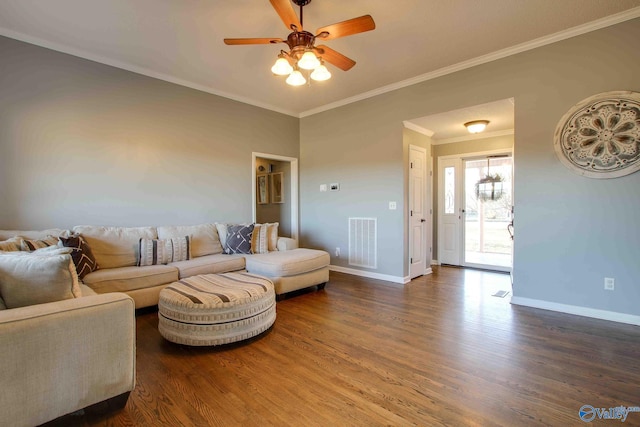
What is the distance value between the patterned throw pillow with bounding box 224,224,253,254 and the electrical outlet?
394cm

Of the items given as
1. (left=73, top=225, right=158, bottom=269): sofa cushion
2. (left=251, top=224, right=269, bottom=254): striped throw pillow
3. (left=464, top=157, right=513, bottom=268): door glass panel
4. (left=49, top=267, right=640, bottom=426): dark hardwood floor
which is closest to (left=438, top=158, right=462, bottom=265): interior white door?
(left=464, top=157, right=513, bottom=268): door glass panel

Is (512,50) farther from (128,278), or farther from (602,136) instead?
(128,278)

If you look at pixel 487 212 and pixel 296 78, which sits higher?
pixel 296 78

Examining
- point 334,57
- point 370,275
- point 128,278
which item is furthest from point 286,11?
point 370,275

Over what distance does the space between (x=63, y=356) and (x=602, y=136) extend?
14.6 feet

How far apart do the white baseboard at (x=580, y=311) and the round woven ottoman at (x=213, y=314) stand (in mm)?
2846

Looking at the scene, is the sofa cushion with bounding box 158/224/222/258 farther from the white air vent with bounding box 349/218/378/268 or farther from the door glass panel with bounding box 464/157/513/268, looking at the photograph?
the door glass panel with bounding box 464/157/513/268

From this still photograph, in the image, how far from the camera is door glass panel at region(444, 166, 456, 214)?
226 inches

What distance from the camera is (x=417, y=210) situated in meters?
4.82

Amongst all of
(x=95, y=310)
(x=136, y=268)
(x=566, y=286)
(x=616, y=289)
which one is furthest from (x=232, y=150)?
(x=616, y=289)

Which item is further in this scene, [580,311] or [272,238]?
[272,238]

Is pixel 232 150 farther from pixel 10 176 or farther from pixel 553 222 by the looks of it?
pixel 553 222

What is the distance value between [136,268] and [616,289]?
482 centimetres

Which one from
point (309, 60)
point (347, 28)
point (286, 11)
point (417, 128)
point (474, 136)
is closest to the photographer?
point (286, 11)
